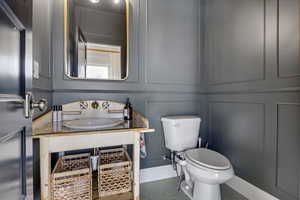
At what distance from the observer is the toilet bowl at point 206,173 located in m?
1.23

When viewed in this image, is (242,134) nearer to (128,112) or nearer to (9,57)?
(128,112)

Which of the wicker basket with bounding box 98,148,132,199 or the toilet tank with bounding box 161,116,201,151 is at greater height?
the toilet tank with bounding box 161,116,201,151

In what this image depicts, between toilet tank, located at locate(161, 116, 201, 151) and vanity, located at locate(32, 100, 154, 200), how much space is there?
41 centimetres

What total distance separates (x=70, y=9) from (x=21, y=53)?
1.24m

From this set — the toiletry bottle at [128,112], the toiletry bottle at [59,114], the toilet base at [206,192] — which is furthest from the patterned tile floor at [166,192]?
the toiletry bottle at [59,114]

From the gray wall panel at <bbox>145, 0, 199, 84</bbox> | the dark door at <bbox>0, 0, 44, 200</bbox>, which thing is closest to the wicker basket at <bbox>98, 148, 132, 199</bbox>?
the dark door at <bbox>0, 0, 44, 200</bbox>

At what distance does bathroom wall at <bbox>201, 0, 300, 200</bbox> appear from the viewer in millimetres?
1205

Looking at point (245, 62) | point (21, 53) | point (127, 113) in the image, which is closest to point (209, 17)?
point (245, 62)

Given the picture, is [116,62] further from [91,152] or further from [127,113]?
[91,152]

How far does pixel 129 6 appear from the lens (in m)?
1.72

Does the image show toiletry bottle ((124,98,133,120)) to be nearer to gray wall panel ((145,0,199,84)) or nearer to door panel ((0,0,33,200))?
gray wall panel ((145,0,199,84))

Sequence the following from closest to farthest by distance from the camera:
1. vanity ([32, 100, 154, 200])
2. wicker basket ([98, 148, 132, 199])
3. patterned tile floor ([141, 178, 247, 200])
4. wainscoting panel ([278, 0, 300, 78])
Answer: vanity ([32, 100, 154, 200])
wainscoting panel ([278, 0, 300, 78])
wicker basket ([98, 148, 132, 199])
patterned tile floor ([141, 178, 247, 200])

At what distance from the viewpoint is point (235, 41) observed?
1.64 m

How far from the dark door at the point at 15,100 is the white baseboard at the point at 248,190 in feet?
5.70
